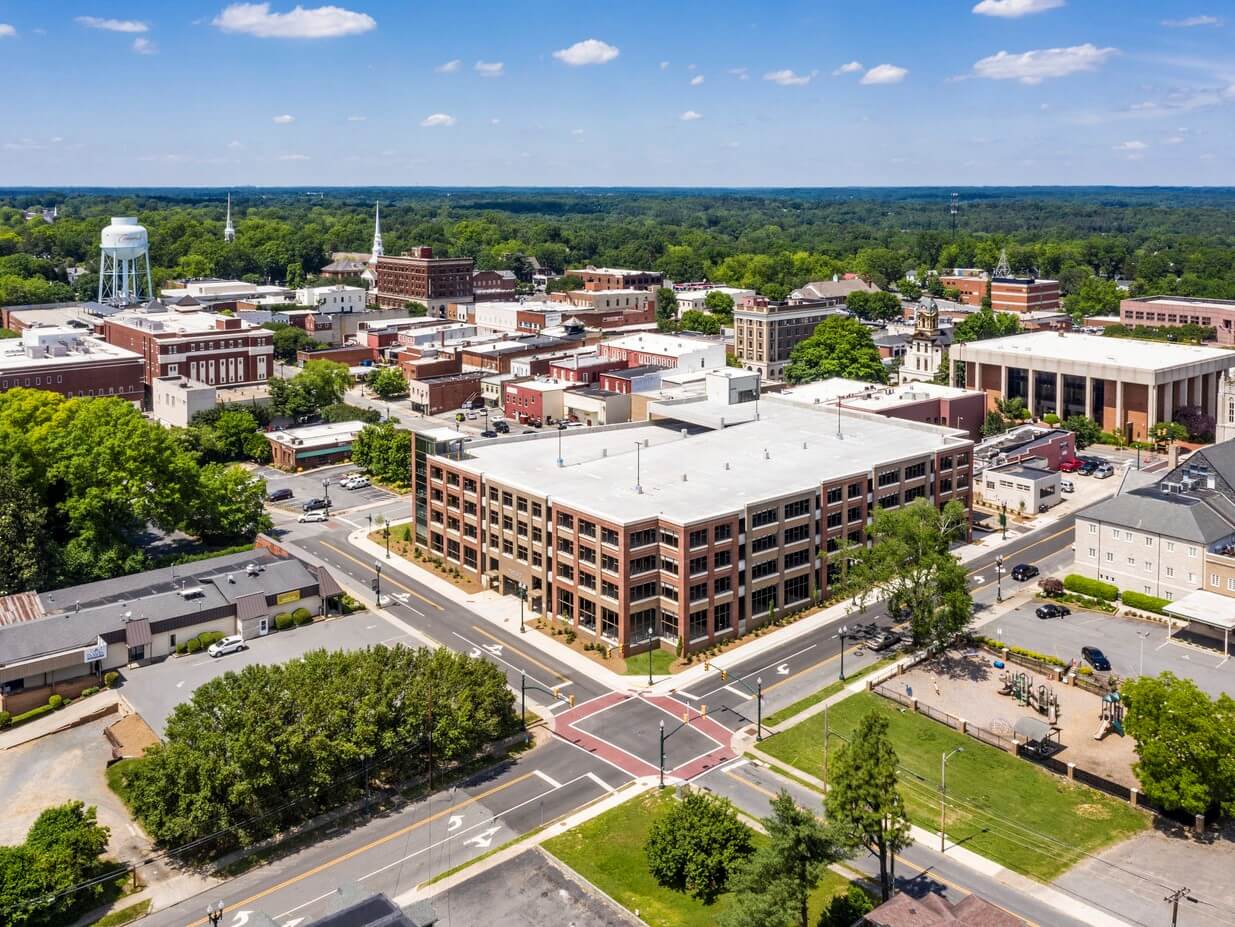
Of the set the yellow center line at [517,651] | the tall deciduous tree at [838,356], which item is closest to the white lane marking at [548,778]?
the yellow center line at [517,651]

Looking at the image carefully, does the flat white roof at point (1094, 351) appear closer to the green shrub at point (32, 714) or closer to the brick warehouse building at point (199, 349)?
Answer: the brick warehouse building at point (199, 349)

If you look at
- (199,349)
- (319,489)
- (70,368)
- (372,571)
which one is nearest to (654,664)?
(372,571)

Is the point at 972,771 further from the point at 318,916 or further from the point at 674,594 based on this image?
the point at 318,916

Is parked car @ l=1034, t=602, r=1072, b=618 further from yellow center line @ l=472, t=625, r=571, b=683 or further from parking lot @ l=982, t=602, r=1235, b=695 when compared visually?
yellow center line @ l=472, t=625, r=571, b=683

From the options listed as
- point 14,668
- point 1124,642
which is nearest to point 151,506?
point 14,668

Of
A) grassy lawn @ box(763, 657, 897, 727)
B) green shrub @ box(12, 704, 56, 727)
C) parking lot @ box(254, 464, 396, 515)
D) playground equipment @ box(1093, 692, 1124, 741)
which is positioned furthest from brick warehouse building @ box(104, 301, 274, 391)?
playground equipment @ box(1093, 692, 1124, 741)

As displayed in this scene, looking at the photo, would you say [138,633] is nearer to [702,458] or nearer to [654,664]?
[654,664]
